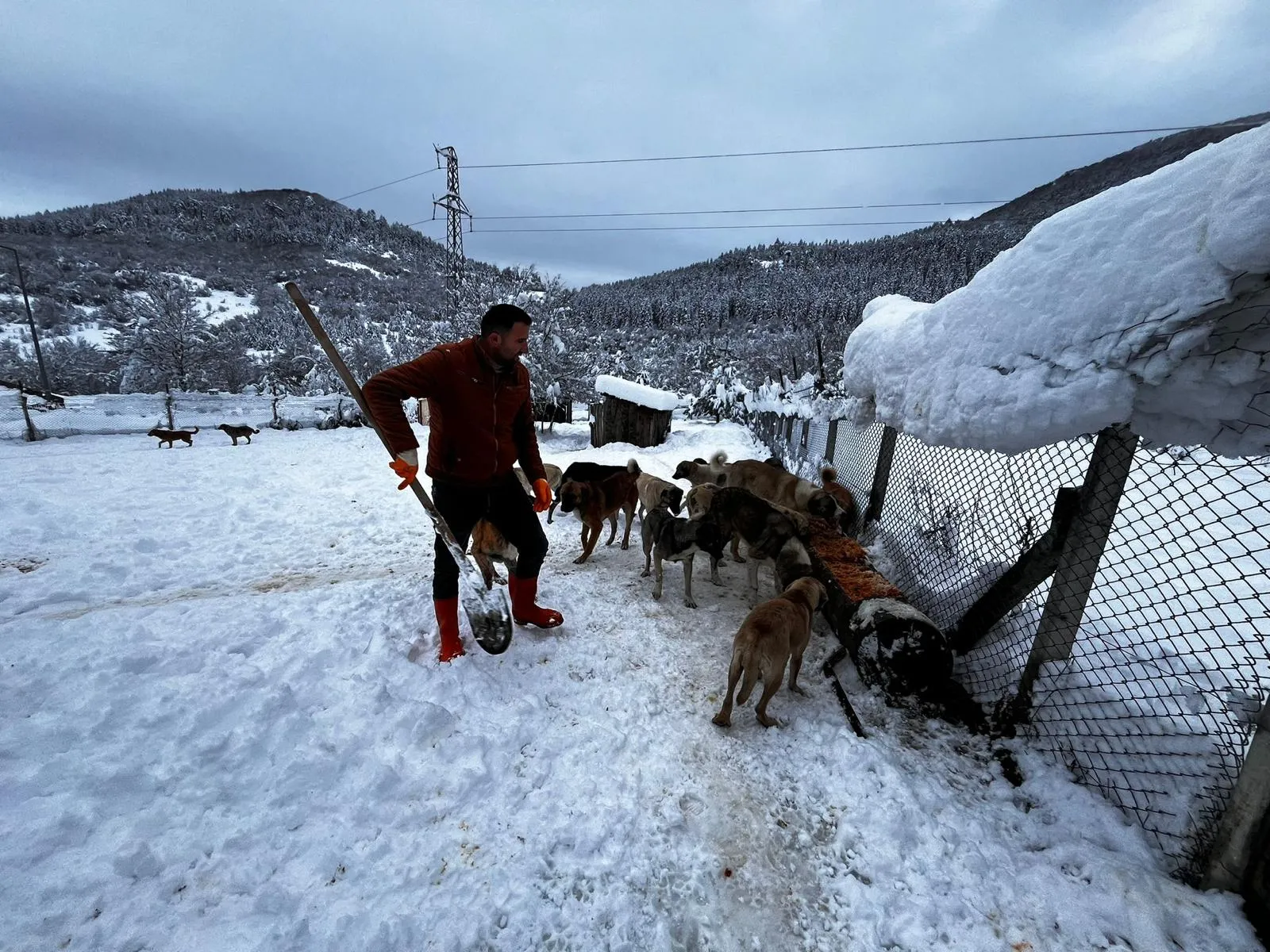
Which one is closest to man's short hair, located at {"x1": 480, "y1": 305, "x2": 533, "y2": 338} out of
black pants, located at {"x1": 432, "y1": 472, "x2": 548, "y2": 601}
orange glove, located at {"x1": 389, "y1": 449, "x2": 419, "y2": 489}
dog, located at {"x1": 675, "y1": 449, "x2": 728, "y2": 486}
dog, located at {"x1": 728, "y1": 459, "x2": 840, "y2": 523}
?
orange glove, located at {"x1": 389, "y1": 449, "x2": 419, "y2": 489}

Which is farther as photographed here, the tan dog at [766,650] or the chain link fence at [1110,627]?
the tan dog at [766,650]

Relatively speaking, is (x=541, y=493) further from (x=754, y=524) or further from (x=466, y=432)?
(x=754, y=524)

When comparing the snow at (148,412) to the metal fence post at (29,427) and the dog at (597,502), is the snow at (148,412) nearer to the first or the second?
the metal fence post at (29,427)

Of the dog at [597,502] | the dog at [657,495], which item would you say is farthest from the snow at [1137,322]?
the dog at [597,502]

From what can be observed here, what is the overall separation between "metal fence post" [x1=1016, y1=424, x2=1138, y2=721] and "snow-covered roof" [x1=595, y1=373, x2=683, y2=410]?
1228 cm

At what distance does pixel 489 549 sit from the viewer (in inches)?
181

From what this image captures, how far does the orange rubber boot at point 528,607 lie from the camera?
394 centimetres

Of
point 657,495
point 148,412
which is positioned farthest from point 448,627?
point 148,412

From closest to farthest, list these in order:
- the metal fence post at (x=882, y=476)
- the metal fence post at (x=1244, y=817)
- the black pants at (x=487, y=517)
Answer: the metal fence post at (x=1244, y=817)
the black pants at (x=487, y=517)
the metal fence post at (x=882, y=476)

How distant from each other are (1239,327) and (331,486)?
33.8 feet

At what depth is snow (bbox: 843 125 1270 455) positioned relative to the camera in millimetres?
1658

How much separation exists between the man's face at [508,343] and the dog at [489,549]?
5.55 feet

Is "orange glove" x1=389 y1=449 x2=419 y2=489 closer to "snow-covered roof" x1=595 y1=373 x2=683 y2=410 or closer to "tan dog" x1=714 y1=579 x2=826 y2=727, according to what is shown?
"tan dog" x1=714 y1=579 x2=826 y2=727

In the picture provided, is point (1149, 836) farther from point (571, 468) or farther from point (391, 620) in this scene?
point (571, 468)
